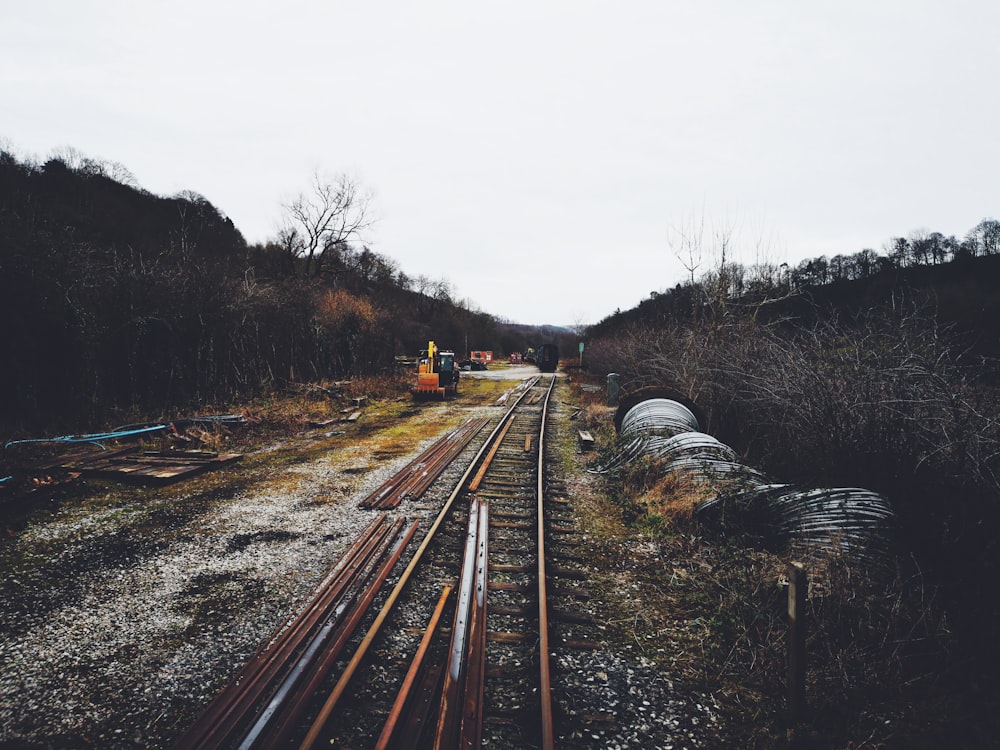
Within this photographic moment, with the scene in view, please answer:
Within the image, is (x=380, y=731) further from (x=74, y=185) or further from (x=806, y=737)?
(x=74, y=185)

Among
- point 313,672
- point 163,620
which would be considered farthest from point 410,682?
point 163,620

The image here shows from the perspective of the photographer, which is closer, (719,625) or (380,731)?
(380,731)

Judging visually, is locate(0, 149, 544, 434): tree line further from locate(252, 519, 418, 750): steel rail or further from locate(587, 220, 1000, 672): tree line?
locate(587, 220, 1000, 672): tree line

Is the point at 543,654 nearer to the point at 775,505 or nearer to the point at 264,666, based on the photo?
the point at 264,666

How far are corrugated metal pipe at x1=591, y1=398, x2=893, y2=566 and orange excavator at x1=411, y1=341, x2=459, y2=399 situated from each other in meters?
11.1

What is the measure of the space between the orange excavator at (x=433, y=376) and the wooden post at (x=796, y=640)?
52.3 feet

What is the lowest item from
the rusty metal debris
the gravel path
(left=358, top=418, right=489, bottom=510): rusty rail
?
the gravel path

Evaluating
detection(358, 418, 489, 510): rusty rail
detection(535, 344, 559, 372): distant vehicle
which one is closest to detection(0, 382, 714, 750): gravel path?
detection(358, 418, 489, 510): rusty rail

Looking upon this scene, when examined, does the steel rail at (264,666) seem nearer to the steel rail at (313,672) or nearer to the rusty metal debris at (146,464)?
the steel rail at (313,672)

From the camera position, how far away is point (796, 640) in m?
2.82

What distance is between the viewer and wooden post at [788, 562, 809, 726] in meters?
2.75

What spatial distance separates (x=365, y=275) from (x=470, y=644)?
47.5 metres

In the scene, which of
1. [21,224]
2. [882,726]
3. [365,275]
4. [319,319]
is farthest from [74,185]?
[882,726]

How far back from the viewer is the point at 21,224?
32.3 ft
